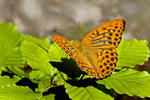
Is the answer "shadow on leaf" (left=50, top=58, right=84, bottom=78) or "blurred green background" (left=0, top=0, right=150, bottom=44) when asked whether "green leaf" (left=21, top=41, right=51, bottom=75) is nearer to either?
"shadow on leaf" (left=50, top=58, right=84, bottom=78)

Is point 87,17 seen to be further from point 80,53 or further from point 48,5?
point 80,53

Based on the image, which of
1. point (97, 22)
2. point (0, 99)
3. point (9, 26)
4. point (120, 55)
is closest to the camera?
point (0, 99)

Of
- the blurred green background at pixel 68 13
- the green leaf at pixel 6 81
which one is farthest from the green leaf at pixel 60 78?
the blurred green background at pixel 68 13

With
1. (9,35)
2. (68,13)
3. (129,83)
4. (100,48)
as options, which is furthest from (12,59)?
(68,13)

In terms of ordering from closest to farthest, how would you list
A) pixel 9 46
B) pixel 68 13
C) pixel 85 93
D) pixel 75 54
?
pixel 85 93, pixel 75 54, pixel 9 46, pixel 68 13

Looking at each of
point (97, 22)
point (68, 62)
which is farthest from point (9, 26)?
point (97, 22)

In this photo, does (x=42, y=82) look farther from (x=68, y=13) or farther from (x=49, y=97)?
(x=68, y=13)
